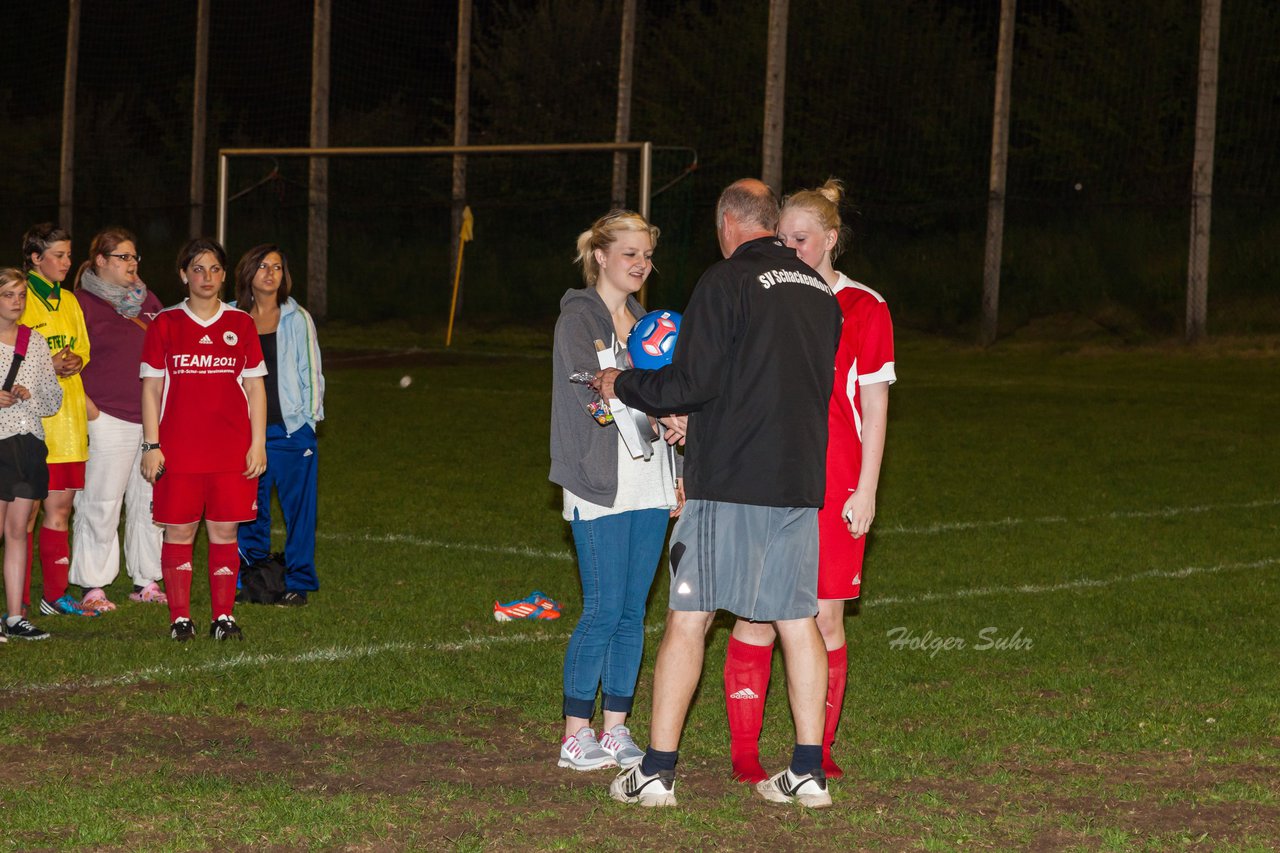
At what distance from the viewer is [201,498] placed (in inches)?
276

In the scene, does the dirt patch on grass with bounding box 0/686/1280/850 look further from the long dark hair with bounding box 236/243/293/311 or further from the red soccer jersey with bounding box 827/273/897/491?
the long dark hair with bounding box 236/243/293/311

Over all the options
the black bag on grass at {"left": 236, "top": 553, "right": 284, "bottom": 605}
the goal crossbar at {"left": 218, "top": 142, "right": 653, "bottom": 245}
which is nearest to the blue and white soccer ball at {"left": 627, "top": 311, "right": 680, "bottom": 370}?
the black bag on grass at {"left": 236, "top": 553, "right": 284, "bottom": 605}

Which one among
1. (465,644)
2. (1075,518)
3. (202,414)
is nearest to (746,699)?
(465,644)

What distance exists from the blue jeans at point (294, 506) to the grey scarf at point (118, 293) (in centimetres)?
88

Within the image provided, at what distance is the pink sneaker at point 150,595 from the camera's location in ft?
26.6

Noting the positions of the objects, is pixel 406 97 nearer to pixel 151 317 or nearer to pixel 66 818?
pixel 151 317

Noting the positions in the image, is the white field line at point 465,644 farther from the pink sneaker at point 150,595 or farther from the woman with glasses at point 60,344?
the pink sneaker at point 150,595

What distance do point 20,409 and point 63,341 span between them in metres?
0.62

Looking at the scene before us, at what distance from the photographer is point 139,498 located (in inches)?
325

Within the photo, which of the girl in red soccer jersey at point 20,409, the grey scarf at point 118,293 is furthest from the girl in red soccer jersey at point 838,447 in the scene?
the grey scarf at point 118,293

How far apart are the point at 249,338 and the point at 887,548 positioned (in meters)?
4.37

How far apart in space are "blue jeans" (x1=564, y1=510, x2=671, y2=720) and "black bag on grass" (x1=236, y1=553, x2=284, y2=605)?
10.2ft

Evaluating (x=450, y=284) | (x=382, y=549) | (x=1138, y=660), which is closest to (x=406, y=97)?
(x=450, y=284)

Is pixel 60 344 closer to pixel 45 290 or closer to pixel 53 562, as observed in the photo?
pixel 45 290
